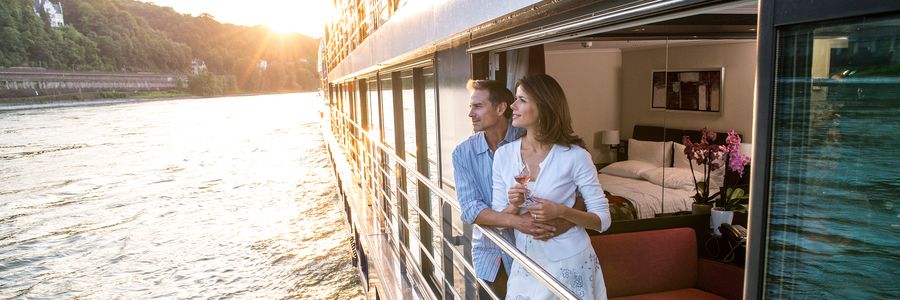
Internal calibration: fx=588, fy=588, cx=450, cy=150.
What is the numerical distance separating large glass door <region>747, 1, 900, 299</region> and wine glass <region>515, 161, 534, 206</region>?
95 centimetres

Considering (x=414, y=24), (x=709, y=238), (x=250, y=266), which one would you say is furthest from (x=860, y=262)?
(x=250, y=266)

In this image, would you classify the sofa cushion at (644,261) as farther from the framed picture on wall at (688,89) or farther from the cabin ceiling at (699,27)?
the framed picture on wall at (688,89)

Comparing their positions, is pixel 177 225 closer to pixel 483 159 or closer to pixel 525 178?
pixel 483 159

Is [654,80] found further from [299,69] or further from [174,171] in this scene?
[299,69]

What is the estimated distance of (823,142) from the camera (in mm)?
770

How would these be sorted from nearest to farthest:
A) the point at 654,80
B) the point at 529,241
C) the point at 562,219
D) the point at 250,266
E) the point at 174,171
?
1. the point at 562,219
2. the point at 529,241
3. the point at 654,80
4. the point at 250,266
5. the point at 174,171

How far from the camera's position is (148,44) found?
101688mm

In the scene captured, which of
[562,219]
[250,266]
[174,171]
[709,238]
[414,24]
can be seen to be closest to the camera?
[562,219]

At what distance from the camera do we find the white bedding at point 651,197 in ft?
16.4

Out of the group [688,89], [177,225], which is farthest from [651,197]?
[177,225]

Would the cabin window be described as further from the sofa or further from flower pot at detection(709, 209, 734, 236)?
flower pot at detection(709, 209, 734, 236)

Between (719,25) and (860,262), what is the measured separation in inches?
133

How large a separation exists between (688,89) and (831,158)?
218 inches

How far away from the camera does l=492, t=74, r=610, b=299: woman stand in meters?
1.83
